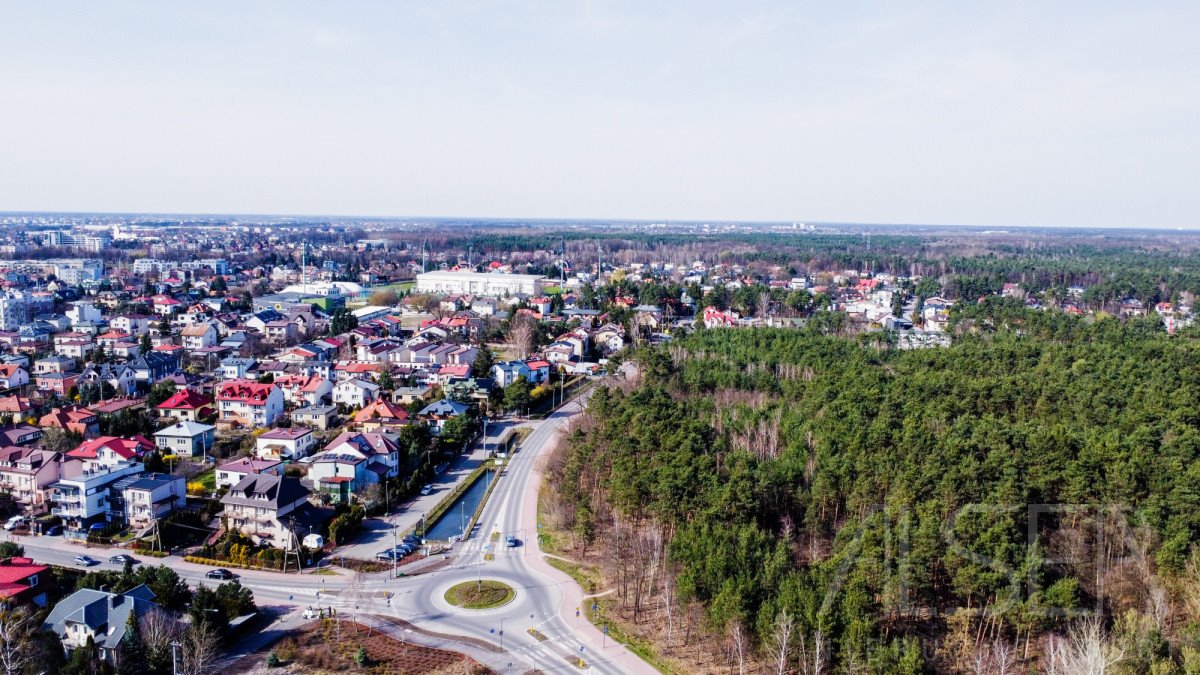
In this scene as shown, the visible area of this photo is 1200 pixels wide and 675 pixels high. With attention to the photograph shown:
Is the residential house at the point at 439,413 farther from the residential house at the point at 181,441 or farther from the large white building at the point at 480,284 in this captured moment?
the large white building at the point at 480,284

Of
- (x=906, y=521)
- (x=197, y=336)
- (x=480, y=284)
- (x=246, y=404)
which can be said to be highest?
(x=480, y=284)

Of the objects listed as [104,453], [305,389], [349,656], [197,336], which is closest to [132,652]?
[349,656]

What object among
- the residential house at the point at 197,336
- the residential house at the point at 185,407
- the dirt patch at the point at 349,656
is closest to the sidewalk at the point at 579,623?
the dirt patch at the point at 349,656

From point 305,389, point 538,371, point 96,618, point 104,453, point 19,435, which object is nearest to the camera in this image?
point 96,618

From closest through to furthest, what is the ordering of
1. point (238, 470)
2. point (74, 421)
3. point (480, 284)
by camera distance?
1. point (238, 470)
2. point (74, 421)
3. point (480, 284)

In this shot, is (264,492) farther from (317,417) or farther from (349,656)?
(317,417)

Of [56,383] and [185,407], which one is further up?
[56,383]
